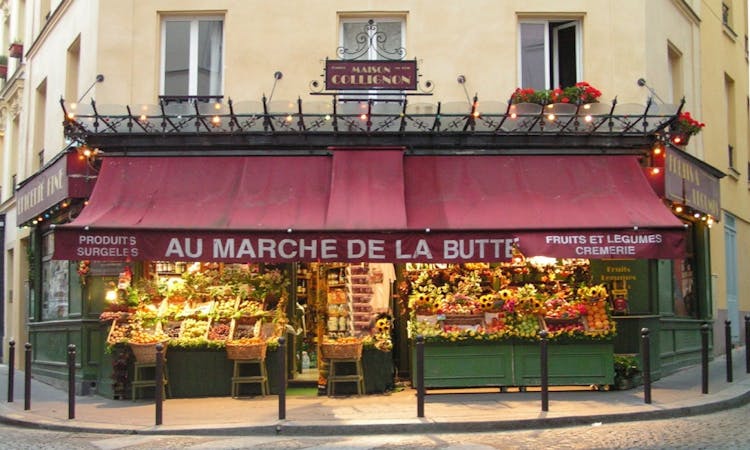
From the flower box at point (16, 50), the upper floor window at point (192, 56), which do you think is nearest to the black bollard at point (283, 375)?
the upper floor window at point (192, 56)

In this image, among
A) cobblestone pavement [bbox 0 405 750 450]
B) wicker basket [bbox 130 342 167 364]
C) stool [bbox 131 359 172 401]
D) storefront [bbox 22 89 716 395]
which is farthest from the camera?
stool [bbox 131 359 172 401]

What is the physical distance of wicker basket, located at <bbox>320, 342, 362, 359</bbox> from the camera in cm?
1295

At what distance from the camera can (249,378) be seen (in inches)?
520

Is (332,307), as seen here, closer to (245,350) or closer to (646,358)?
(245,350)

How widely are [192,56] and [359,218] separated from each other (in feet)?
14.3

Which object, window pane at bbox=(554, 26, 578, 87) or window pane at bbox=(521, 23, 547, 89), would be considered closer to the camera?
window pane at bbox=(521, 23, 547, 89)

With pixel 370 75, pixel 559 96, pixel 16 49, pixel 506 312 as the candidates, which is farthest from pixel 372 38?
pixel 16 49

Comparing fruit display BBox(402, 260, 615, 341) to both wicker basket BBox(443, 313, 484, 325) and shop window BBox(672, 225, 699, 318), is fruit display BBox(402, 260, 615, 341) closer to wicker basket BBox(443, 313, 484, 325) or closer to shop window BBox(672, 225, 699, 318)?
wicker basket BBox(443, 313, 484, 325)

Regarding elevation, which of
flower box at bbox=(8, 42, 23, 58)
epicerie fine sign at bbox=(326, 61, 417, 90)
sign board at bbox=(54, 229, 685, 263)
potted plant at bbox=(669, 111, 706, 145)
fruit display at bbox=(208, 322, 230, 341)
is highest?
flower box at bbox=(8, 42, 23, 58)

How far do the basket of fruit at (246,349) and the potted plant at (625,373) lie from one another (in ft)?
17.4

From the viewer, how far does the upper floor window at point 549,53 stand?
1476 cm

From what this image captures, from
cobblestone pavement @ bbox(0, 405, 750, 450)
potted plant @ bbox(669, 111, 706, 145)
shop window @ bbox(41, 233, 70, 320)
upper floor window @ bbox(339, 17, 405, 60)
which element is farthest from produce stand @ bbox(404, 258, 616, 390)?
shop window @ bbox(41, 233, 70, 320)

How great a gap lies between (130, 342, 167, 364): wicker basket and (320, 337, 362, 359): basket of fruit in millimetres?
2366

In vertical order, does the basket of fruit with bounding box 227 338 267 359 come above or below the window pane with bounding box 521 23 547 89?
below
